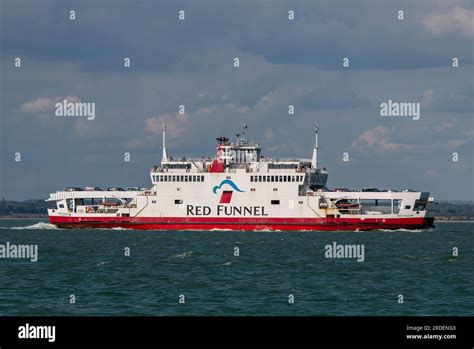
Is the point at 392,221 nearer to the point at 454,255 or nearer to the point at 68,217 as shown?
the point at 454,255

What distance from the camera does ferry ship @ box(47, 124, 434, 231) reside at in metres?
93.4

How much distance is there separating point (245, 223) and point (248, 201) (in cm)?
241

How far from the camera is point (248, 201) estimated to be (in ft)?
311

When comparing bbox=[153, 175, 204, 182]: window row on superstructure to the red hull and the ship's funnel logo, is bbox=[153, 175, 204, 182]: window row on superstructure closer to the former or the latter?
the ship's funnel logo

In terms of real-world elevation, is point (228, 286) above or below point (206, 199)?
below
